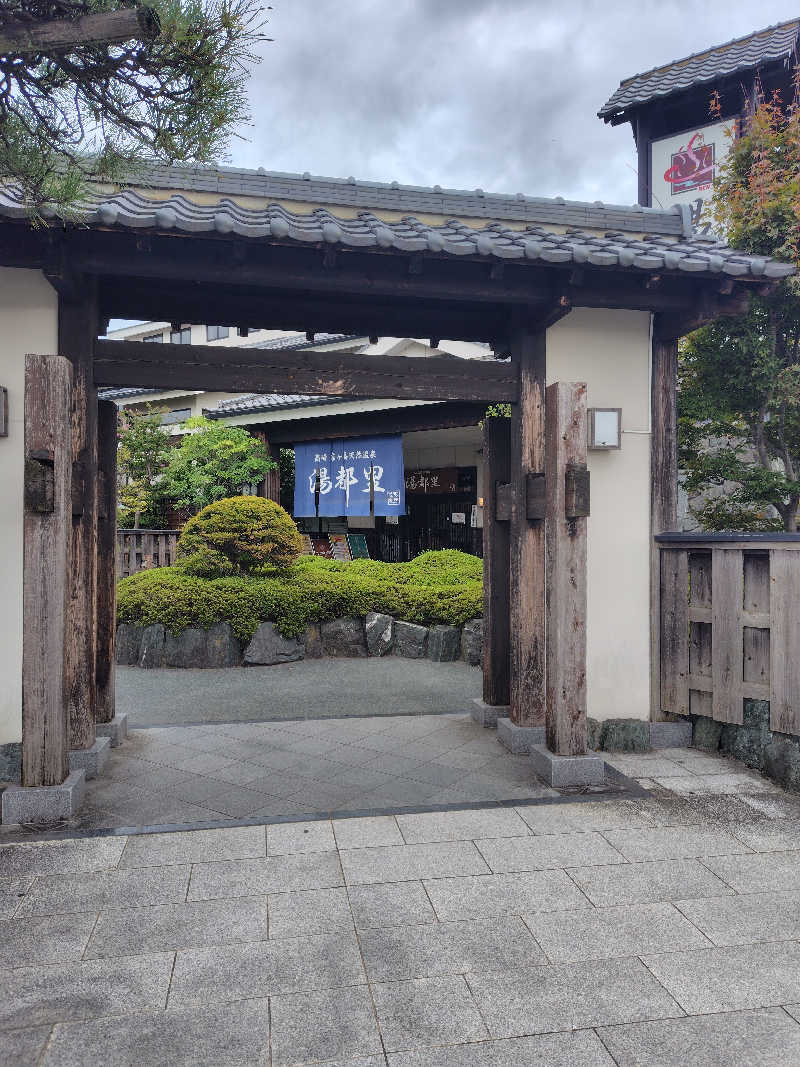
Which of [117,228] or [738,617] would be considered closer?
[117,228]

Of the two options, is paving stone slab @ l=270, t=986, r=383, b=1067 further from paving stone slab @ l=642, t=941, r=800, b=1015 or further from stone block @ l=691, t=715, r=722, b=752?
stone block @ l=691, t=715, r=722, b=752

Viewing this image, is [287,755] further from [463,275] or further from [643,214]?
[643,214]

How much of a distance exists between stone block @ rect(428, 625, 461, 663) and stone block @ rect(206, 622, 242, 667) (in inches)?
112

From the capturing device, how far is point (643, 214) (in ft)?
21.4

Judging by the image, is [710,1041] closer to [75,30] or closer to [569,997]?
[569,997]

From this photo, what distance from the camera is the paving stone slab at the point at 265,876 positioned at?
3.40 meters

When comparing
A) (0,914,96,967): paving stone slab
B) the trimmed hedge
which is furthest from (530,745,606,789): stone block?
the trimmed hedge

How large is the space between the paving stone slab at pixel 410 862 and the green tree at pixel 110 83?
3.61m

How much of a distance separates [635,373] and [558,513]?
1784 millimetres

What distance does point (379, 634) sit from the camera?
33.3 feet

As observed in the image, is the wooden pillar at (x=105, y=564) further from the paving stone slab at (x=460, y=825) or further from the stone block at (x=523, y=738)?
the stone block at (x=523, y=738)

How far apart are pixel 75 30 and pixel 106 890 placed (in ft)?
12.5

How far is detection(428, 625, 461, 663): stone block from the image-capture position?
977cm

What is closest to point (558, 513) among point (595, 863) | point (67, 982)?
point (595, 863)
